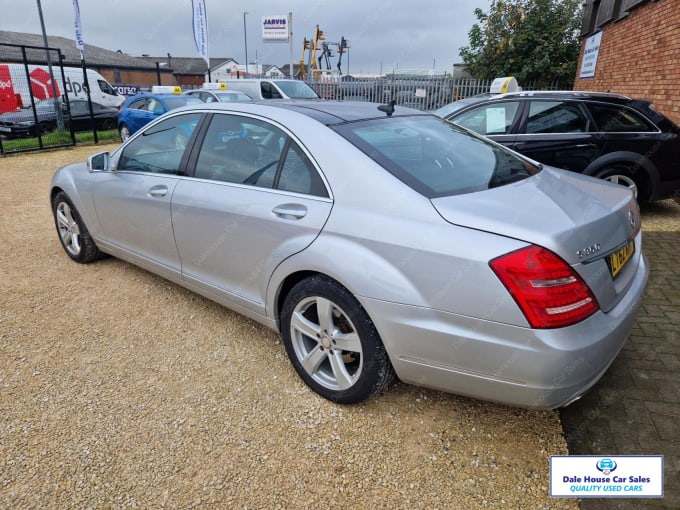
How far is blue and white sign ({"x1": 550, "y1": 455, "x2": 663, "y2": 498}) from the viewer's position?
1.96 m

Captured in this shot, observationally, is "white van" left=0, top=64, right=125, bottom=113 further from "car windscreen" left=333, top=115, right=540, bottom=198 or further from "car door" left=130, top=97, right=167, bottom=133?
"car windscreen" left=333, top=115, right=540, bottom=198

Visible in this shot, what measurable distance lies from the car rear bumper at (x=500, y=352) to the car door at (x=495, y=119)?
4105 mm

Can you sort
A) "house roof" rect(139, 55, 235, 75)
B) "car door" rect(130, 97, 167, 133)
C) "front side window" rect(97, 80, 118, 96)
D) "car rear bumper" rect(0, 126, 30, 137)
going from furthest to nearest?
1. "house roof" rect(139, 55, 235, 75)
2. "front side window" rect(97, 80, 118, 96)
3. "car rear bumper" rect(0, 126, 30, 137)
4. "car door" rect(130, 97, 167, 133)

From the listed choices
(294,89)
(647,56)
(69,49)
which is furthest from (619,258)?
(69,49)

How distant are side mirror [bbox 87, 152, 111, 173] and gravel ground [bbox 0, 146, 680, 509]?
1278 mm

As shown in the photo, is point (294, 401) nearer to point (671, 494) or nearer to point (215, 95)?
point (671, 494)

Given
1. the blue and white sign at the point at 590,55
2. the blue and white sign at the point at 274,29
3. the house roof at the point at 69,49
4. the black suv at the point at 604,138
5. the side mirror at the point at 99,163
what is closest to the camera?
the side mirror at the point at 99,163

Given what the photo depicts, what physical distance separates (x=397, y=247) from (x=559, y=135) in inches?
178

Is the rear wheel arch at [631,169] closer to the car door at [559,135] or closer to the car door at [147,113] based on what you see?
the car door at [559,135]

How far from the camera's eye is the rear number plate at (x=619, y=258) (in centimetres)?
203

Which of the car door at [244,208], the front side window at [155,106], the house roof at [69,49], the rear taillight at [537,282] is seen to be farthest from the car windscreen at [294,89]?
the house roof at [69,49]

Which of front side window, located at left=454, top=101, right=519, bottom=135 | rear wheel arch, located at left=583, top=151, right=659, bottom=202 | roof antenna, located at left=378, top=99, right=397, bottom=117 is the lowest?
rear wheel arch, located at left=583, top=151, right=659, bottom=202

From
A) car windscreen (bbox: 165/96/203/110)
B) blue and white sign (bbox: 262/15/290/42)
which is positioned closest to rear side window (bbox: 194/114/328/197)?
car windscreen (bbox: 165/96/203/110)

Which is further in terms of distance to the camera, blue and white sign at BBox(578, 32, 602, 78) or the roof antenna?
blue and white sign at BBox(578, 32, 602, 78)
